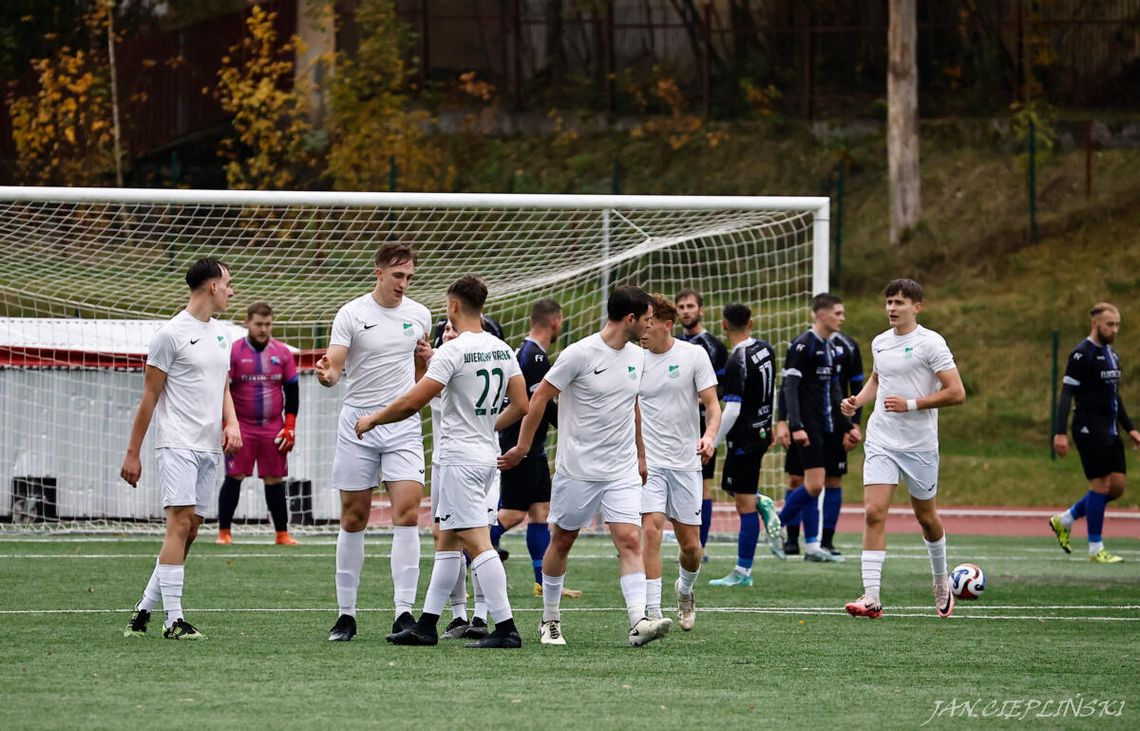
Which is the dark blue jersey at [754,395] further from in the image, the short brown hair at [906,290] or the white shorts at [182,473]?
the white shorts at [182,473]

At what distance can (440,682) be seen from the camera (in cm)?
729

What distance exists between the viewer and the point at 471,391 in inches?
327

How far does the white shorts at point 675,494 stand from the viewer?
9.53m

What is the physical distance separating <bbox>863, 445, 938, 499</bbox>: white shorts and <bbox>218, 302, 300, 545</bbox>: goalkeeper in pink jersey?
6.23 m

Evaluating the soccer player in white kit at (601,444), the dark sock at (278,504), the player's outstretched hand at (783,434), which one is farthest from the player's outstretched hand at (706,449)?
the dark sock at (278,504)

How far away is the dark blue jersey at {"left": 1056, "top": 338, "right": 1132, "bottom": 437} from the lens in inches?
543

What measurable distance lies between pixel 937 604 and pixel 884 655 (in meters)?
1.84

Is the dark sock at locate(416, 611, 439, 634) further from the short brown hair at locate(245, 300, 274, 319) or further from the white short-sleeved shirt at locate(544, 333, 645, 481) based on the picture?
the short brown hair at locate(245, 300, 274, 319)

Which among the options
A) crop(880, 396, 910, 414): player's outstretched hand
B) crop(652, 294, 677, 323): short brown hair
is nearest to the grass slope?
crop(880, 396, 910, 414): player's outstretched hand

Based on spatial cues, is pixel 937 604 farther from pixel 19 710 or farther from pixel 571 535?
pixel 19 710

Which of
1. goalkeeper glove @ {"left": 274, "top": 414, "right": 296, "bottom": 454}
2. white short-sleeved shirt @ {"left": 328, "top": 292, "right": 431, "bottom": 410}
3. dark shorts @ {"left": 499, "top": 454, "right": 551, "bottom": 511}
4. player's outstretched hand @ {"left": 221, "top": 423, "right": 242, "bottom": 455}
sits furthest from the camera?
goalkeeper glove @ {"left": 274, "top": 414, "right": 296, "bottom": 454}

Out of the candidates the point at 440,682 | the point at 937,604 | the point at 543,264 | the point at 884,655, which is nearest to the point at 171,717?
the point at 440,682

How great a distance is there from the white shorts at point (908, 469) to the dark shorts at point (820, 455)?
3.34 m

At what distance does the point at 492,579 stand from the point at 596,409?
1091 mm
